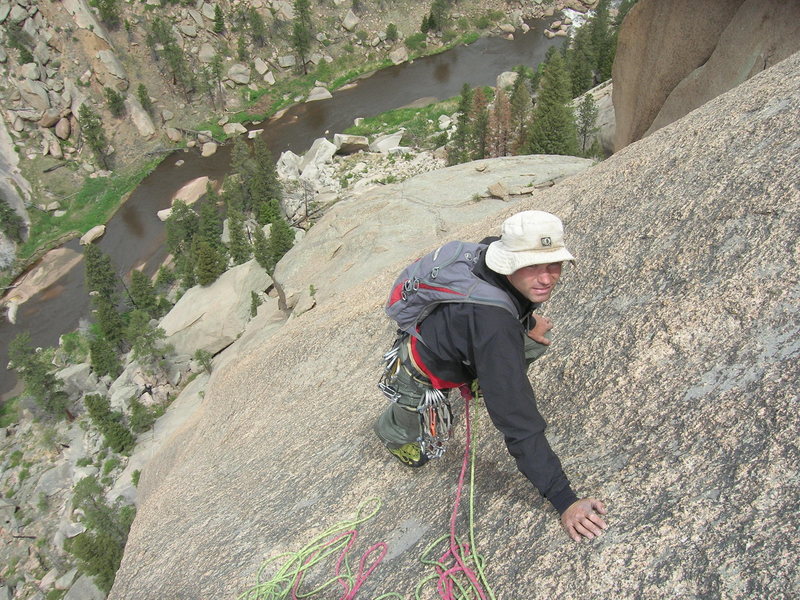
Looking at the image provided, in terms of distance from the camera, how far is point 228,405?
450 inches

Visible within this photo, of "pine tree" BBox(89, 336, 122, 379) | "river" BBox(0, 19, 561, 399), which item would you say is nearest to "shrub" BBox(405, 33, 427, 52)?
"river" BBox(0, 19, 561, 399)

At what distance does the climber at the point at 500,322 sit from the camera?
3.53m

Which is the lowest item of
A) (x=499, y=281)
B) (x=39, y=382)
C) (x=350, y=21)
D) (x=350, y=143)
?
(x=39, y=382)

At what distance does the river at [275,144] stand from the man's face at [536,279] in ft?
139

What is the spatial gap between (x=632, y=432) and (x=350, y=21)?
74113 mm

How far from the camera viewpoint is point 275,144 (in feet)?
177

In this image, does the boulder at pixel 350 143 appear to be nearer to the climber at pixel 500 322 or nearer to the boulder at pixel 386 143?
the boulder at pixel 386 143

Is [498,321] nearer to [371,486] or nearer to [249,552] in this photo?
[371,486]

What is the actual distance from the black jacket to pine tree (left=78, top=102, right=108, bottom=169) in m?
59.2

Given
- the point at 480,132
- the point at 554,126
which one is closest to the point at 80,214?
the point at 480,132

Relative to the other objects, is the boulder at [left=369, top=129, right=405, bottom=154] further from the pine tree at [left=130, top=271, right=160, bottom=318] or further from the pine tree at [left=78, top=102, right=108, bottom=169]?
the pine tree at [left=78, top=102, right=108, bottom=169]

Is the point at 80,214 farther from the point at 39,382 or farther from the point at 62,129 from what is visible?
the point at 39,382

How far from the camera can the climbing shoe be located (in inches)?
218

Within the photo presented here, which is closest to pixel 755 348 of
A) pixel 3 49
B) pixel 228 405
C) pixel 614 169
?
pixel 614 169
